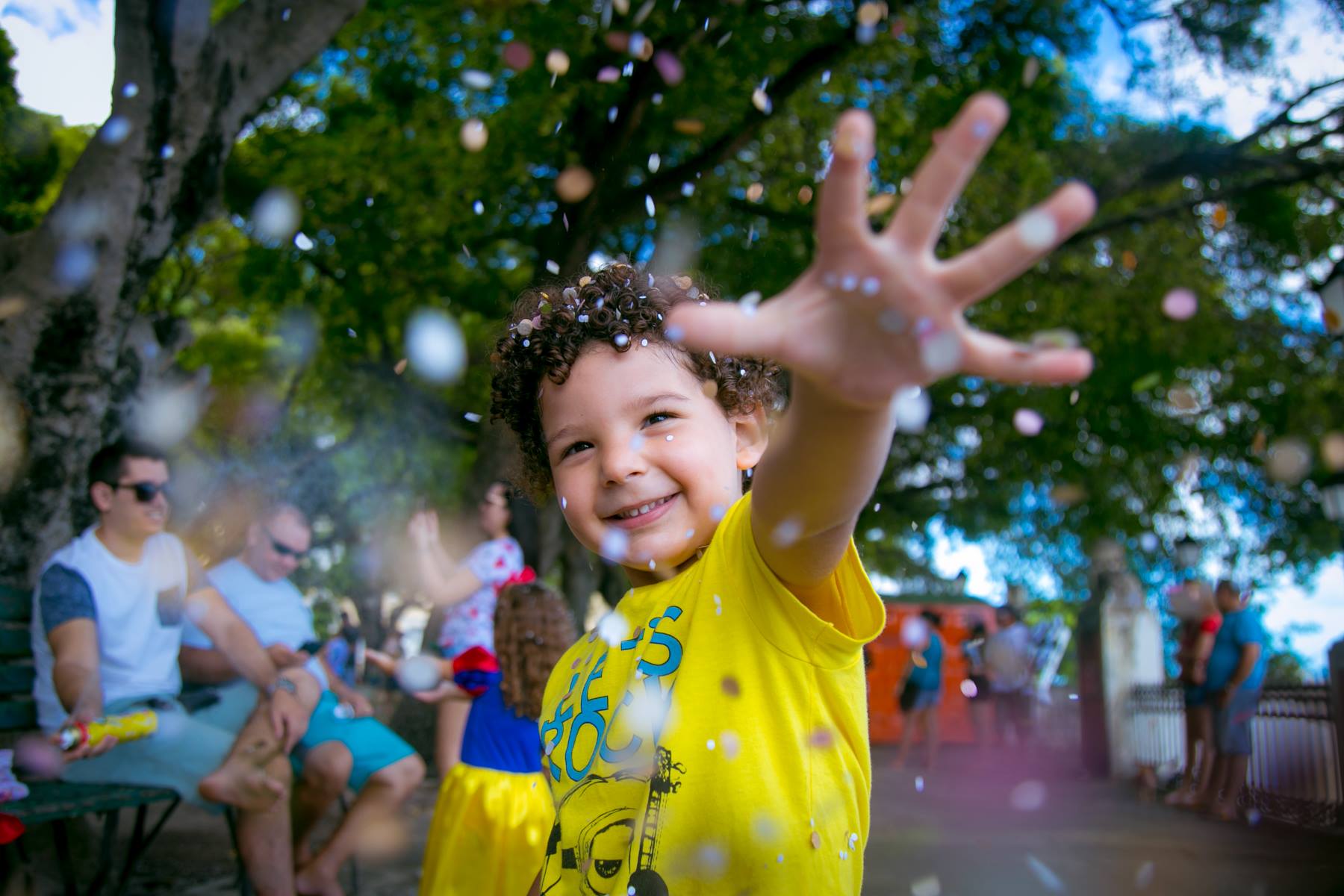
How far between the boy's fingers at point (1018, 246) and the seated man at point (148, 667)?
3241 mm

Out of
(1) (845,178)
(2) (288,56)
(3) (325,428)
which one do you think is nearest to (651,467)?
(1) (845,178)

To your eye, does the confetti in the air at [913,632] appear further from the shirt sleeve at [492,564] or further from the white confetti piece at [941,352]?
the white confetti piece at [941,352]

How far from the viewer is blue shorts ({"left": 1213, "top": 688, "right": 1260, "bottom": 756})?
7.10 meters

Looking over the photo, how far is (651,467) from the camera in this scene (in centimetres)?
153

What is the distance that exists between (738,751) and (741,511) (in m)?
0.33

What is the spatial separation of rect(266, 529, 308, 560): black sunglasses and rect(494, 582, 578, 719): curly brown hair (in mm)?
1003

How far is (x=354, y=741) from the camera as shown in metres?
4.04

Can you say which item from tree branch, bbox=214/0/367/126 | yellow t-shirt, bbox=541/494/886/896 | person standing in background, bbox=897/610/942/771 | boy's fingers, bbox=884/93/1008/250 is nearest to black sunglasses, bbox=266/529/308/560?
tree branch, bbox=214/0/367/126

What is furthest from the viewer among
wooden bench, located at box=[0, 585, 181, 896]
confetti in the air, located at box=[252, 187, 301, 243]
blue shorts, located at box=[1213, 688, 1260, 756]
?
confetti in the air, located at box=[252, 187, 301, 243]

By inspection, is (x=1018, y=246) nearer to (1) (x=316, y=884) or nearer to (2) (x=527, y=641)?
(2) (x=527, y=641)

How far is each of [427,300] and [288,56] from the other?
579 cm

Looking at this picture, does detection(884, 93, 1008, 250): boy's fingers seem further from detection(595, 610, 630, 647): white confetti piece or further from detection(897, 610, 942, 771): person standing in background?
detection(897, 610, 942, 771): person standing in background

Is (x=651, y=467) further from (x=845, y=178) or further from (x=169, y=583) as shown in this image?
(x=169, y=583)

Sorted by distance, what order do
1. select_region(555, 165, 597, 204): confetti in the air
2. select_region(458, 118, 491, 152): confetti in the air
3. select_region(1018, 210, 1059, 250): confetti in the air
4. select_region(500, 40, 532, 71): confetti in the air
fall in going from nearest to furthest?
select_region(1018, 210, 1059, 250): confetti in the air → select_region(555, 165, 597, 204): confetti in the air → select_region(500, 40, 532, 71): confetti in the air → select_region(458, 118, 491, 152): confetti in the air
